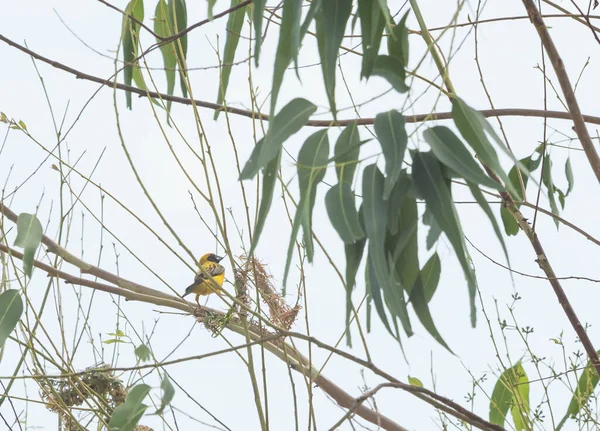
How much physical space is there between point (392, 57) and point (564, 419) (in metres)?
0.90

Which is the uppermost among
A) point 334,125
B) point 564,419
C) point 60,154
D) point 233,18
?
point 233,18

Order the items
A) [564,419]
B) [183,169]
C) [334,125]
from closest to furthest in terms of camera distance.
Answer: [334,125] → [183,169] → [564,419]

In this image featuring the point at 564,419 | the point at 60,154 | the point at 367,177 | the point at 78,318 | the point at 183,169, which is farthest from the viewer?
the point at 78,318

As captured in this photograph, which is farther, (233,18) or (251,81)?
(233,18)

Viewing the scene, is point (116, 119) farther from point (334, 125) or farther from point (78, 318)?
point (78, 318)

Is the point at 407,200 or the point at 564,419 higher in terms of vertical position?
the point at 407,200

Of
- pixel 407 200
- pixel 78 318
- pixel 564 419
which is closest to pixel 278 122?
pixel 407 200

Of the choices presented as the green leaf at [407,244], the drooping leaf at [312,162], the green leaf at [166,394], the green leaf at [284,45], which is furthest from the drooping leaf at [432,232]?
the green leaf at [166,394]

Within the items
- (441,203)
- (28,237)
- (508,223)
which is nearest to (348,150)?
(441,203)

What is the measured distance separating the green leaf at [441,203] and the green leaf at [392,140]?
0.21ft

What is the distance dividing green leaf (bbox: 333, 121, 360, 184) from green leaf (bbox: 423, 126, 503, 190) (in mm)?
133

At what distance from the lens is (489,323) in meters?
1.67

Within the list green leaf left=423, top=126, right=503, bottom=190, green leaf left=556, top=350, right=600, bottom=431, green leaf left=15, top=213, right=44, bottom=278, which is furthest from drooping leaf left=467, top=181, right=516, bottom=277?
green leaf left=15, top=213, right=44, bottom=278

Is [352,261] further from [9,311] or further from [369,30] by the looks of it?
[9,311]
